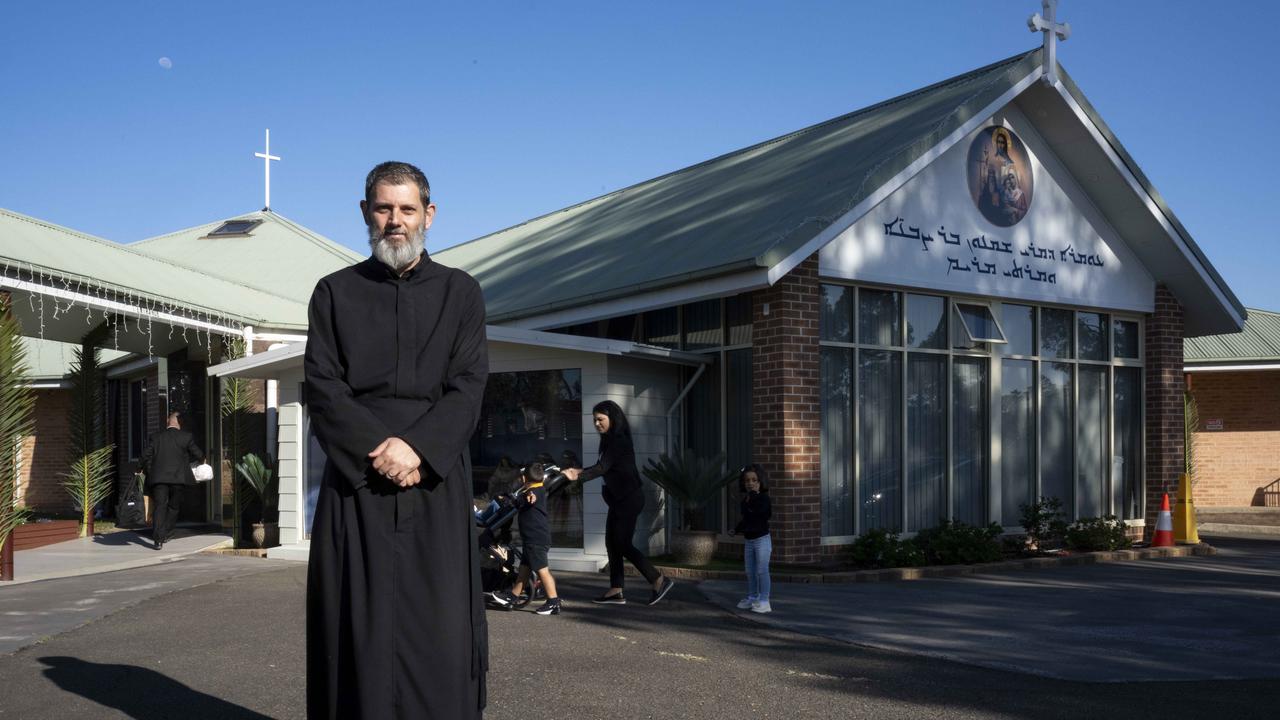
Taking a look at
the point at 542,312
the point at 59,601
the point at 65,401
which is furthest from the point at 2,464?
the point at 65,401

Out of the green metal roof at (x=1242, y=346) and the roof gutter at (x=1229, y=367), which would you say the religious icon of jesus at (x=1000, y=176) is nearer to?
the green metal roof at (x=1242, y=346)

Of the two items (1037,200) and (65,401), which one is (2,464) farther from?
(65,401)

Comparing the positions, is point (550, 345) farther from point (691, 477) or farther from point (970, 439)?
point (970, 439)

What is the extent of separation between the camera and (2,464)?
40.4 ft

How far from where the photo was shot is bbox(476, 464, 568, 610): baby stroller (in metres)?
10.4

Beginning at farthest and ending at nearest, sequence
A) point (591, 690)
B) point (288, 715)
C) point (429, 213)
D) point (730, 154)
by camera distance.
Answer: point (730, 154), point (591, 690), point (288, 715), point (429, 213)

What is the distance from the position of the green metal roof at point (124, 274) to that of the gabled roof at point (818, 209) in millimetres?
3578

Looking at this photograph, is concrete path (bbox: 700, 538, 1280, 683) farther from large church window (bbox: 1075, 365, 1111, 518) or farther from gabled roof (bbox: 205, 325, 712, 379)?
gabled roof (bbox: 205, 325, 712, 379)

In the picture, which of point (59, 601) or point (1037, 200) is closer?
point (59, 601)

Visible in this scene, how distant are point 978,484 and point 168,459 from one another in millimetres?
11095

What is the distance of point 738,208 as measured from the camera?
15430 mm

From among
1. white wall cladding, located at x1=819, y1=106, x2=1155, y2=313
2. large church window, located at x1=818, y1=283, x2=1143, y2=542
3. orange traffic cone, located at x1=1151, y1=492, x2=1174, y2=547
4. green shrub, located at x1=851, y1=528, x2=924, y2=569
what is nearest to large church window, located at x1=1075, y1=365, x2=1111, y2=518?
large church window, located at x1=818, y1=283, x2=1143, y2=542

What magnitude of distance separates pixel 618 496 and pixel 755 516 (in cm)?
127

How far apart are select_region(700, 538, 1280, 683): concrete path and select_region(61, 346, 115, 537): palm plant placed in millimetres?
11790
